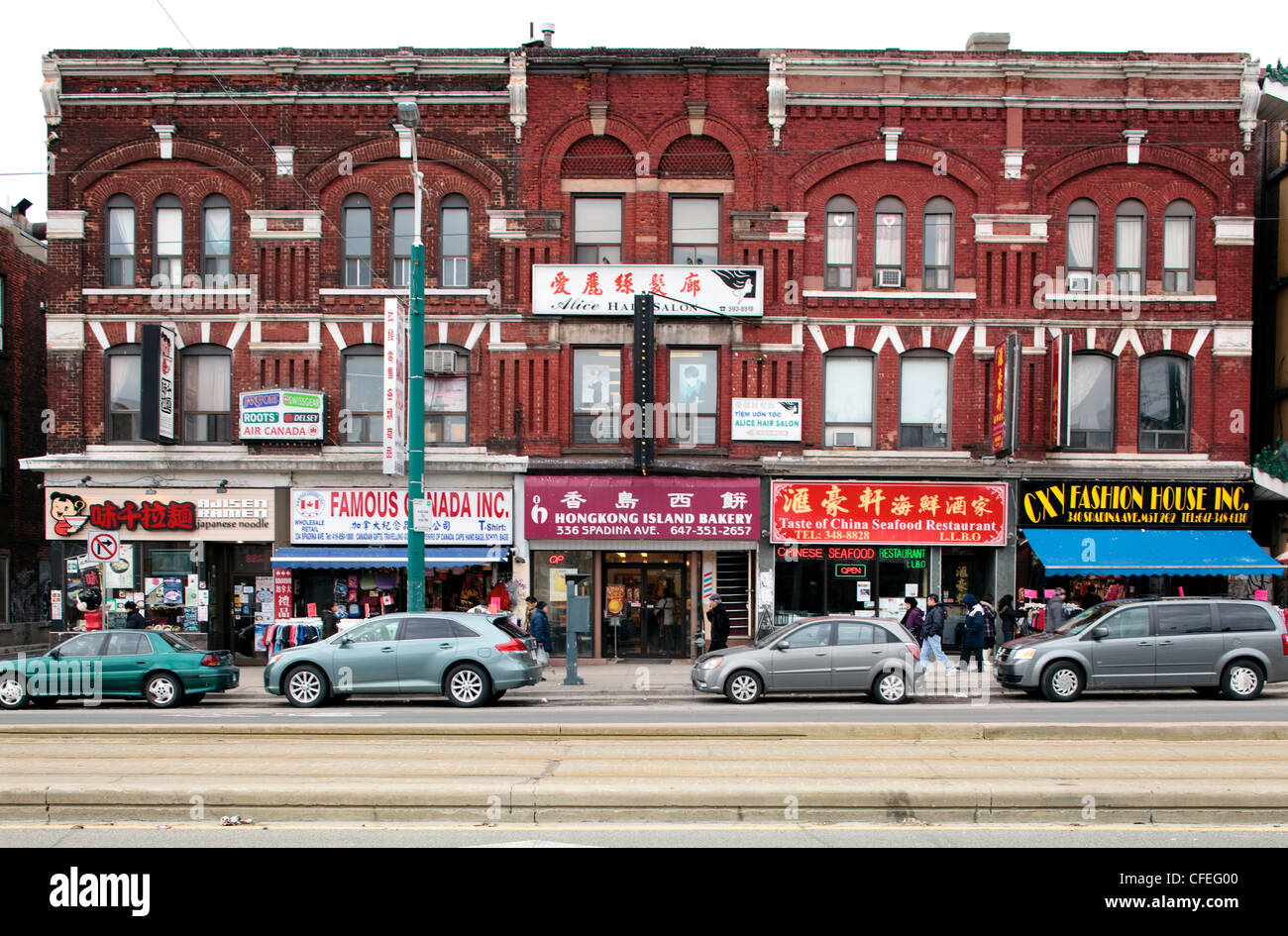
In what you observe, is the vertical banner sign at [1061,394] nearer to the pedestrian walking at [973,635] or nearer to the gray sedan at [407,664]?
the pedestrian walking at [973,635]

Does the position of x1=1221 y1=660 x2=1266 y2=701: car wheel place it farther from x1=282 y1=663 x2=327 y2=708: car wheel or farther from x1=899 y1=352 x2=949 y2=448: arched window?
x1=282 y1=663 x2=327 y2=708: car wheel

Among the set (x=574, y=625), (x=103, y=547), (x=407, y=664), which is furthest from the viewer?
(x=103, y=547)

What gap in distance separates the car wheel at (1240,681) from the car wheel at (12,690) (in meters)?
19.9

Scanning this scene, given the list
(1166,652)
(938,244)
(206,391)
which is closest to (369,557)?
(206,391)

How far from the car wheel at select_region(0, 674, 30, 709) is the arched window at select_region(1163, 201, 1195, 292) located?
25097mm

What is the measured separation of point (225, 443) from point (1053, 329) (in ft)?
64.9

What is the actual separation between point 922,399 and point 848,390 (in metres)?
1.77

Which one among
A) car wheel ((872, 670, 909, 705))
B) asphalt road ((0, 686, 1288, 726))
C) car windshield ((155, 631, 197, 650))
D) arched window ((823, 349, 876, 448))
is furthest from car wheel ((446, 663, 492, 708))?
arched window ((823, 349, 876, 448))

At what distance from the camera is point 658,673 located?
22.3 metres

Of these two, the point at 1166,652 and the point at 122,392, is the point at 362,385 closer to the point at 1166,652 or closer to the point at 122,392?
the point at 122,392

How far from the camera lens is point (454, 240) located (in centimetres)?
2512
